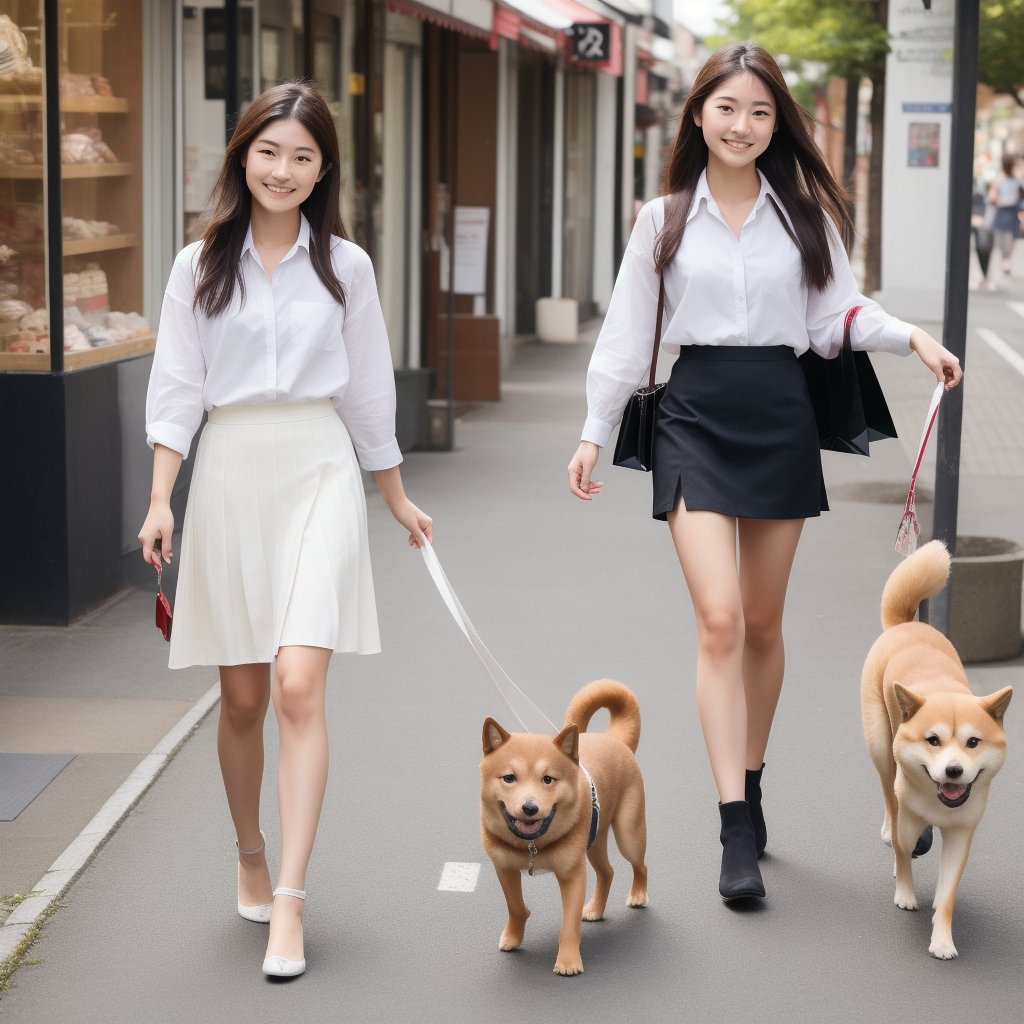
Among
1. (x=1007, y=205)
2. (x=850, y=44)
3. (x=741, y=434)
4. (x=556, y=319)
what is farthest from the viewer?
(x=1007, y=205)

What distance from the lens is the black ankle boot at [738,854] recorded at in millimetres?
4676

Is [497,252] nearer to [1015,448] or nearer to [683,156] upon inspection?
[1015,448]

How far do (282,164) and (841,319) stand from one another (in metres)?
1.50

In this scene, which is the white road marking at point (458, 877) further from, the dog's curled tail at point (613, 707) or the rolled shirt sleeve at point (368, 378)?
the rolled shirt sleeve at point (368, 378)

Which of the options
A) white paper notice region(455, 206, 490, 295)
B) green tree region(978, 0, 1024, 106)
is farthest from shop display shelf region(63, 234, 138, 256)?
green tree region(978, 0, 1024, 106)

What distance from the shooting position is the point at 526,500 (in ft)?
37.9

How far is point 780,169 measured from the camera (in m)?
4.86

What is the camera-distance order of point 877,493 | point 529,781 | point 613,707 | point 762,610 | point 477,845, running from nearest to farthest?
point 529,781 → point 613,707 → point 762,610 → point 477,845 → point 877,493

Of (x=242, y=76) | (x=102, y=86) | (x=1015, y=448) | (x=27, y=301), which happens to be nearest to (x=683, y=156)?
(x=27, y=301)

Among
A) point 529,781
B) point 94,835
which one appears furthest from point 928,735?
point 94,835

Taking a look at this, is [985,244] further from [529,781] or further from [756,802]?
[529,781]

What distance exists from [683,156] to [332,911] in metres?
2.12

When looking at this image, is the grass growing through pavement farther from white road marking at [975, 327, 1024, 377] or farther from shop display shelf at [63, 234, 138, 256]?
white road marking at [975, 327, 1024, 377]

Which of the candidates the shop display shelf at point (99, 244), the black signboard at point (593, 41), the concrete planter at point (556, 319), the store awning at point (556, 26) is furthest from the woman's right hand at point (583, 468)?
the black signboard at point (593, 41)
